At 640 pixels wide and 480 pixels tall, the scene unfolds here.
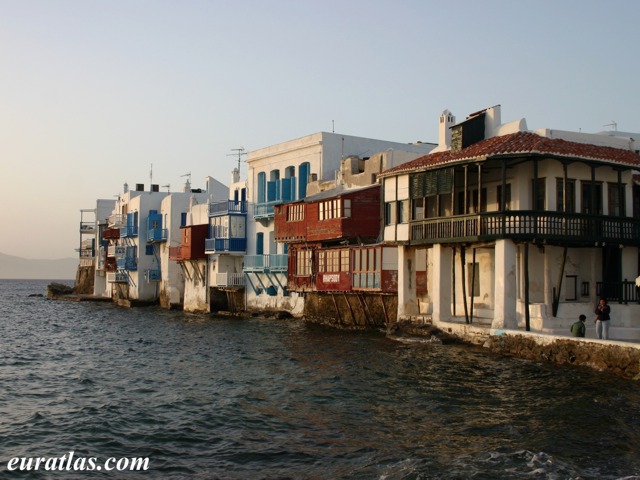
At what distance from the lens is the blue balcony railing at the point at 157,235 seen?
65.7 metres

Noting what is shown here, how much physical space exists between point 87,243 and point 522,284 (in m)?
71.5

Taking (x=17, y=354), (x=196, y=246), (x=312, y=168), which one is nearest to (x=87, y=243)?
(x=196, y=246)

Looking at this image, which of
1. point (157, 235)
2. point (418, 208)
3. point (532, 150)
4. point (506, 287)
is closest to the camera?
point (506, 287)

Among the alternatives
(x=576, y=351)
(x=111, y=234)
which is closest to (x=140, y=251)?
(x=111, y=234)

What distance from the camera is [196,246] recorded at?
187ft

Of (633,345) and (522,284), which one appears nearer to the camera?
(633,345)

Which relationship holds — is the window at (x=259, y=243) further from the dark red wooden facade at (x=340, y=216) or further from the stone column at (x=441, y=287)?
the stone column at (x=441, y=287)

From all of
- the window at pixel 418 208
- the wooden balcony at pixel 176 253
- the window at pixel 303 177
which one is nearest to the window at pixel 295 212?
the window at pixel 303 177

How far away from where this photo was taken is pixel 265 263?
4944cm

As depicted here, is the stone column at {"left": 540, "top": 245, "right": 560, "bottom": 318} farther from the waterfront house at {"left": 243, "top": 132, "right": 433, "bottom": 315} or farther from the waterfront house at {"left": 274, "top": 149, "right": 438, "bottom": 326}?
→ the waterfront house at {"left": 243, "top": 132, "right": 433, "bottom": 315}

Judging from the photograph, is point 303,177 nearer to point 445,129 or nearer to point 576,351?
point 445,129

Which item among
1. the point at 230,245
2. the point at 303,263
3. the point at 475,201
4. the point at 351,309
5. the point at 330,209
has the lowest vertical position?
the point at 351,309

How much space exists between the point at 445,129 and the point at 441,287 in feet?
31.2

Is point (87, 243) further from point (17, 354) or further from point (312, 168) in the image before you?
point (17, 354)
